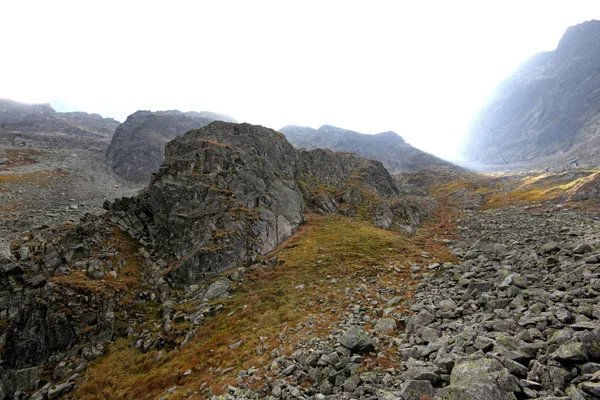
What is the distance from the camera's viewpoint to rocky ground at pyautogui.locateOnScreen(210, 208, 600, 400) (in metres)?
8.39

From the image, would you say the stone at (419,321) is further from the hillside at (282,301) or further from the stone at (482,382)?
the stone at (482,382)

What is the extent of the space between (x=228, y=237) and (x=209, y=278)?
5717 millimetres

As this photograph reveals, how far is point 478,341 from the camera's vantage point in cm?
1091

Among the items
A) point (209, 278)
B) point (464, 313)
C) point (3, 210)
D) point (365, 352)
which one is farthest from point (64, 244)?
point (3, 210)

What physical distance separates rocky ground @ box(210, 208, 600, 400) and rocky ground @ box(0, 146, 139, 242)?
1876 inches

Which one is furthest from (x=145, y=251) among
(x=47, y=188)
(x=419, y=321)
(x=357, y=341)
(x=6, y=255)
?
(x=47, y=188)

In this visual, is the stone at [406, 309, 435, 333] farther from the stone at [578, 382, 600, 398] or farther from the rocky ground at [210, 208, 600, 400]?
the stone at [578, 382, 600, 398]

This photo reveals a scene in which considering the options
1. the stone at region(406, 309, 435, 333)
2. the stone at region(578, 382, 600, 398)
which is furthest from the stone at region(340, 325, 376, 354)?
the stone at region(578, 382, 600, 398)

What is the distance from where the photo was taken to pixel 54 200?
6725cm

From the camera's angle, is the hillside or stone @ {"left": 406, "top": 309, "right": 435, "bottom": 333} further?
stone @ {"left": 406, "top": 309, "right": 435, "bottom": 333}

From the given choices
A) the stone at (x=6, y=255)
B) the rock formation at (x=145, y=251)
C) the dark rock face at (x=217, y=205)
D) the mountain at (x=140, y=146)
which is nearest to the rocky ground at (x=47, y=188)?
the mountain at (x=140, y=146)

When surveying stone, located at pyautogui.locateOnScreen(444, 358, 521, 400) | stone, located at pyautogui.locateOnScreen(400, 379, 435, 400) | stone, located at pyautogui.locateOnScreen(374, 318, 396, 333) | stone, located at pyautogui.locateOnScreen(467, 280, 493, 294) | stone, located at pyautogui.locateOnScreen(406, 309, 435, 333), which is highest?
stone, located at pyautogui.locateOnScreen(444, 358, 521, 400)

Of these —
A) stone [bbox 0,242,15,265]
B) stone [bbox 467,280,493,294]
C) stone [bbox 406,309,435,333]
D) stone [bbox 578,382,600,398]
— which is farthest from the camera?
stone [bbox 0,242,15,265]

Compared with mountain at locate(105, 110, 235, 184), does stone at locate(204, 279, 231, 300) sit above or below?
below
